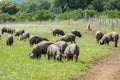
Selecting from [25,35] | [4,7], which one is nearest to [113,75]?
[25,35]

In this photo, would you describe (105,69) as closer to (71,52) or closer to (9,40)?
(71,52)

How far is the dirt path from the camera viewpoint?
18719mm

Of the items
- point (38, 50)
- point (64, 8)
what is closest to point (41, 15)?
point (64, 8)

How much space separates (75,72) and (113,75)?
6.65 ft

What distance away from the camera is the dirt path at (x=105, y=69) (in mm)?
18719

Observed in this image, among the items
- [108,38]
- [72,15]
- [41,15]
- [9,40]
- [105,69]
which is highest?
[105,69]

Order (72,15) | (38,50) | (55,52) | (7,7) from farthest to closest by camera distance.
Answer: (7,7) → (72,15) → (38,50) → (55,52)

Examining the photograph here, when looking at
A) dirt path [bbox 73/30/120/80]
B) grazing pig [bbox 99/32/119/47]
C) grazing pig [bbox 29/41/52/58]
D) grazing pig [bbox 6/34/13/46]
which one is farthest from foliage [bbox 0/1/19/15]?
grazing pig [bbox 29/41/52/58]

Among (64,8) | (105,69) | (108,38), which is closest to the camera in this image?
(105,69)

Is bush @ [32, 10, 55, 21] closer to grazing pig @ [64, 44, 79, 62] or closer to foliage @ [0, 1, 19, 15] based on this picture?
foliage @ [0, 1, 19, 15]

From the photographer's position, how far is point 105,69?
21.4m

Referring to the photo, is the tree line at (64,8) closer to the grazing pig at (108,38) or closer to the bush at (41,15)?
the bush at (41,15)

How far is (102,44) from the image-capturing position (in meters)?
34.3

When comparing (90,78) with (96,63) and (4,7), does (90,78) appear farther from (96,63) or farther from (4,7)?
(4,7)
